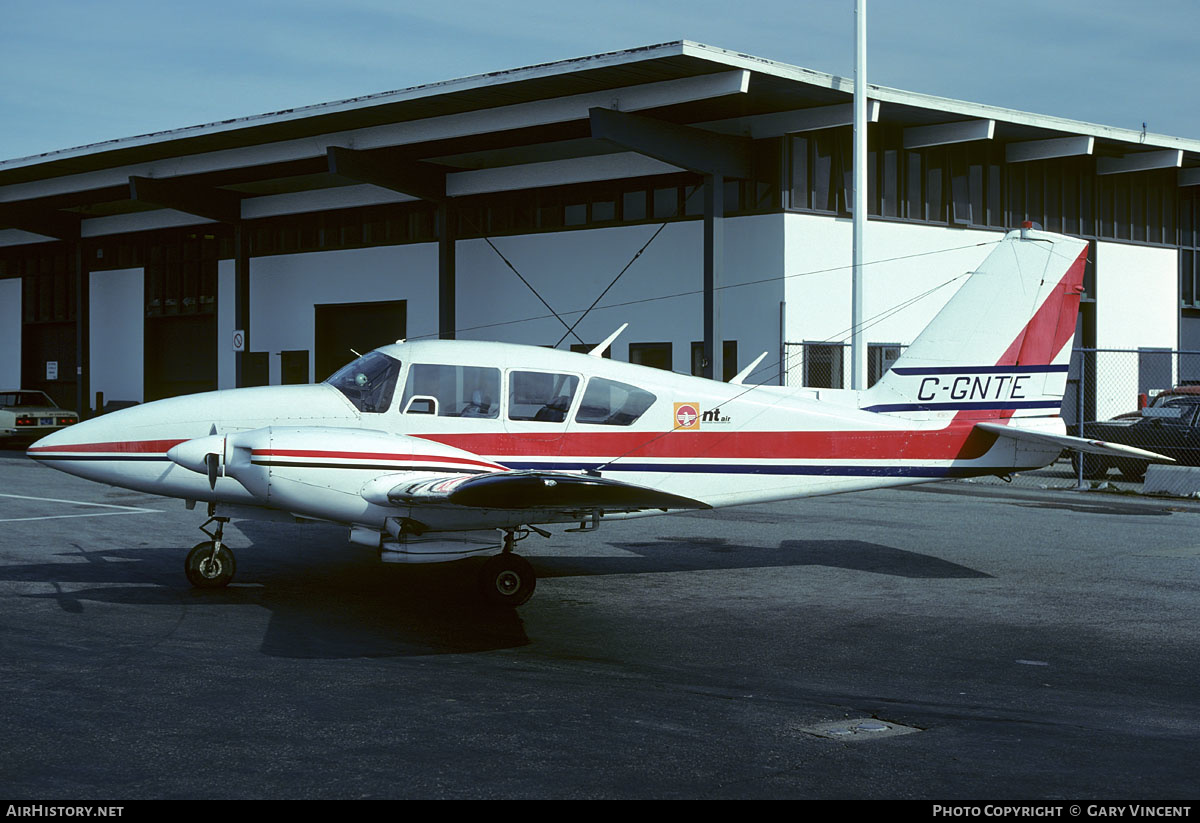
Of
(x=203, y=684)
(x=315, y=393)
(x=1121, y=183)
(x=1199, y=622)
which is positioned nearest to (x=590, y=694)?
(x=203, y=684)

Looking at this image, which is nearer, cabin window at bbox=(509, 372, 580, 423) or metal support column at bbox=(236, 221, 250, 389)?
cabin window at bbox=(509, 372, 580, 423)

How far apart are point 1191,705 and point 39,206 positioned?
39.4m

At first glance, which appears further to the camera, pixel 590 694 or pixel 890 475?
pixel 890 475

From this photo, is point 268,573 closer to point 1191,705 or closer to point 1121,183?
point 1191,705

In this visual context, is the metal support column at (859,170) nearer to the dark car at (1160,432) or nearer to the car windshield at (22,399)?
the dark car at (1160,432)

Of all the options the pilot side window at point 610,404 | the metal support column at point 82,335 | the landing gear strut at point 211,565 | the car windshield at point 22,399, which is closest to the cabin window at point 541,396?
the pilot side window at point 610,404

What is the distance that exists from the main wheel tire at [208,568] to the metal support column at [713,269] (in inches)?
632

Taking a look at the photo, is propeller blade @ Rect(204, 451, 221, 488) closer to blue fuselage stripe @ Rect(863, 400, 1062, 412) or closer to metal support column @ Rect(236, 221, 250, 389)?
blue fuselage stripe @ Rect(863, 400, 1062, 412)

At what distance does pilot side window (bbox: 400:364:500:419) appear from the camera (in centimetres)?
1025

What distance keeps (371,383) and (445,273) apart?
68.3 ft

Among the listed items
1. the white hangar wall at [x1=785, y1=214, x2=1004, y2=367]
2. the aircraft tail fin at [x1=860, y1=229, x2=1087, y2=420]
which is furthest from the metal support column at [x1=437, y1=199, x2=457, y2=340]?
the aircraft tail fin at [x1=860, y1=229, x2=1087, y2=420]

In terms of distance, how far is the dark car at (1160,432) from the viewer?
21266 mm

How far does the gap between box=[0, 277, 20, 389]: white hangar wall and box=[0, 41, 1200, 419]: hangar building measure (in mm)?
6994

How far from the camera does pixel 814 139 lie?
86.5 ft
